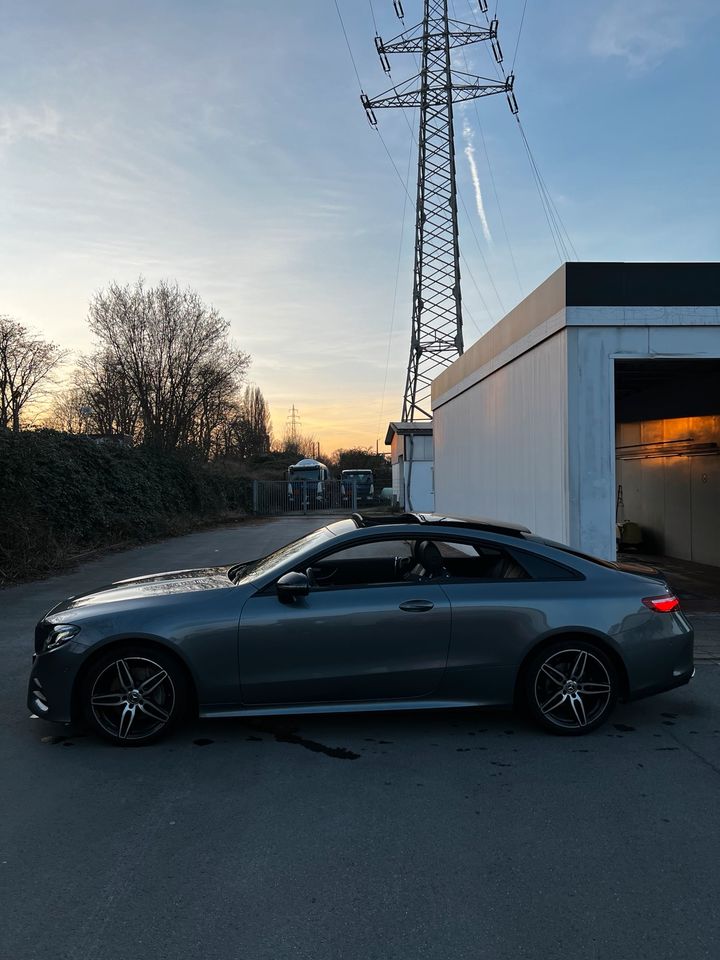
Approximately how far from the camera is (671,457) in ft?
47.0

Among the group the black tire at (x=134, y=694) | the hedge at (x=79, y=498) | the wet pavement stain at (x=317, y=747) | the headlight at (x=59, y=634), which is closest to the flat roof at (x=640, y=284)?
the wet pavement stain at (x=317, y=747)

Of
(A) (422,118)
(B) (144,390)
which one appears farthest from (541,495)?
(A) (422,118)

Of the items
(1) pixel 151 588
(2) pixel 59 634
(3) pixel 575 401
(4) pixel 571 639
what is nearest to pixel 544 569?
(4) pixel 571 639

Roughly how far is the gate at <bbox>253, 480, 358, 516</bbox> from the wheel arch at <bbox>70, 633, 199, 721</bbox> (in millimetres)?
33012

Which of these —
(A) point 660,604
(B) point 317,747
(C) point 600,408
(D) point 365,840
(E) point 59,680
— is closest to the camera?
(D) point 365,840

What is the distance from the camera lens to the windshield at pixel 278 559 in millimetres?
4953

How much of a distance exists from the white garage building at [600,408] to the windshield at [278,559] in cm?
439

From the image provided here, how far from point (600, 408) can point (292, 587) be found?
18.1ft

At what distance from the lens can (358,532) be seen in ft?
16.1

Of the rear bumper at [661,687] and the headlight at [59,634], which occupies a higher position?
the headlight at [59,634]

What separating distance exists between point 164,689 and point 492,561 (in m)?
2.35

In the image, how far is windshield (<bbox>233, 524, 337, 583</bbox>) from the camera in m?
4.95

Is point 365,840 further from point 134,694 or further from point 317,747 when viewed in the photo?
point 134,694

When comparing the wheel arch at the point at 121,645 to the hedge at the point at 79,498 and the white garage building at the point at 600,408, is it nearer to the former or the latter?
the white garage building at the point at 600,408
